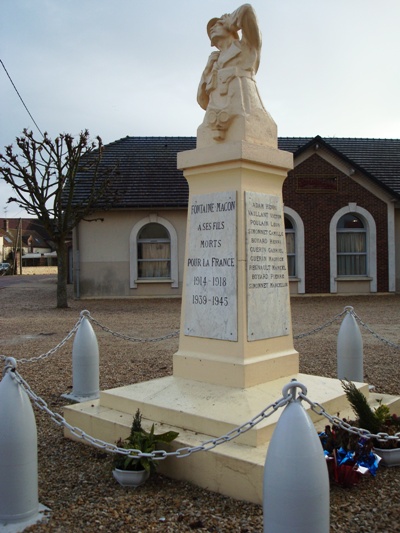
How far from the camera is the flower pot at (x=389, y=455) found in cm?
462

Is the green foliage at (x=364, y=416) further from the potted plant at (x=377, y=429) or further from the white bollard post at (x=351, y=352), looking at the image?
the white bollard post at (x=351, y=352)

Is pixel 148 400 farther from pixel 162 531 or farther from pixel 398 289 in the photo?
pixel 398 289

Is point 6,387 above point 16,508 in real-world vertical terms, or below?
above

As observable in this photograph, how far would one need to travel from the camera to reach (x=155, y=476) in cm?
457

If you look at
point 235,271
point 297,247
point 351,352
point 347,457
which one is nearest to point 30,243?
point 297,247

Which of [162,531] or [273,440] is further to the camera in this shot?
[162,531]

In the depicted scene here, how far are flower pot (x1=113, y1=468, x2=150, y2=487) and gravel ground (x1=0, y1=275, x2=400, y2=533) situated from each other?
0.07 m

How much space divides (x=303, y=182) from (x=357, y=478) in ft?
58.9

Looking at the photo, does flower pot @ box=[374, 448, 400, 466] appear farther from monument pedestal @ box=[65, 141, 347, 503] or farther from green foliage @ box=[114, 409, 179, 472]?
green foliage @ box=[114, 409, 179, 472]

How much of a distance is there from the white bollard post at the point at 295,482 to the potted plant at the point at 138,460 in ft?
4.46

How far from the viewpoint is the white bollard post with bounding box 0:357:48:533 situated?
371 centimetres

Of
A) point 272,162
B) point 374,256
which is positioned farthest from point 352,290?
point 272,162

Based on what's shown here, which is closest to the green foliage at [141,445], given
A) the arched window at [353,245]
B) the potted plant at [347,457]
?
the potted plant at [347,457]

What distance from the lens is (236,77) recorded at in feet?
18.8
